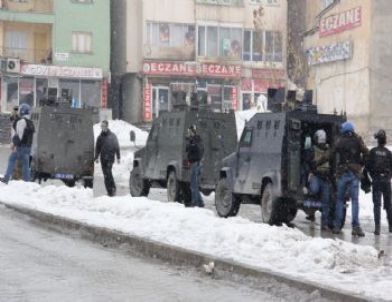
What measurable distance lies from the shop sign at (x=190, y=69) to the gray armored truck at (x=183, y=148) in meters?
35.1

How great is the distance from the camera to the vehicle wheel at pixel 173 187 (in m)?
19.0

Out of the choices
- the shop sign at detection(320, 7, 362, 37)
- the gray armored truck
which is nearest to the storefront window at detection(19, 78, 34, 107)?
the shop sign at detection(320, 7, 362, 37)

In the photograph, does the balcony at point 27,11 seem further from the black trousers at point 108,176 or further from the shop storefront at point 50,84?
the black trousers at point 108,176

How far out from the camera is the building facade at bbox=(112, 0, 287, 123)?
5578 cm

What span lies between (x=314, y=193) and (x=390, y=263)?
4.58 m

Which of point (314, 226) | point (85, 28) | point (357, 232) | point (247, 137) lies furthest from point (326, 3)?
point (357, 232)

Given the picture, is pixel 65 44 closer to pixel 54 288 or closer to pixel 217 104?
pixel 217 104

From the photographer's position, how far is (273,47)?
59125 millimetres

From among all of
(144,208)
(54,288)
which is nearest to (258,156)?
(144,208)

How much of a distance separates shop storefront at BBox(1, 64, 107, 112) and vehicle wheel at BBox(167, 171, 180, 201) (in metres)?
34.0

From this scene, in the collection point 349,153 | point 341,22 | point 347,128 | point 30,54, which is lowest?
point 349,153

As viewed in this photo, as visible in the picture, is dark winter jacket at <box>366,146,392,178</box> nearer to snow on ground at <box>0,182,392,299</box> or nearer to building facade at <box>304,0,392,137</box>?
snow on ground at <box>0,182,392,299</box>

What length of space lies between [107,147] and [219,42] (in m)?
37.1

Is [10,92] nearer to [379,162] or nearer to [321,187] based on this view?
[321,187]
